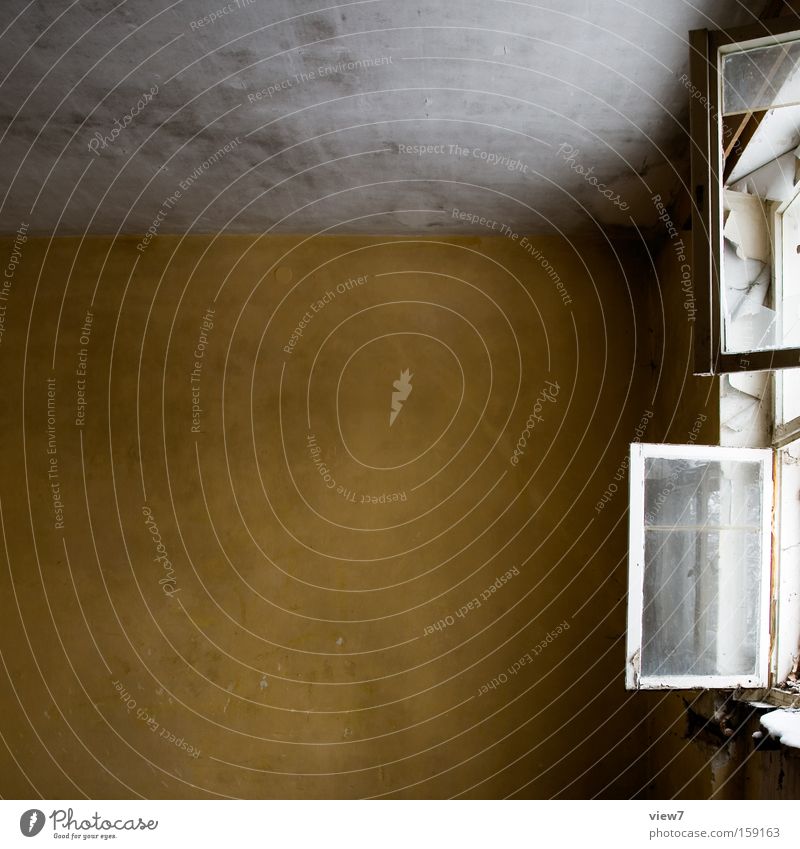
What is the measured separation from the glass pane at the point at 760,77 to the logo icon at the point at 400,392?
1.67 metres

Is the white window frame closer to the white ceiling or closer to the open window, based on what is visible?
the open window

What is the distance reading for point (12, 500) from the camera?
10.7 feet

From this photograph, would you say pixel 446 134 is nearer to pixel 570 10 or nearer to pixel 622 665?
pixel 570 10

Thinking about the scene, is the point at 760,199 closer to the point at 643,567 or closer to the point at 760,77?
the point at 760,77

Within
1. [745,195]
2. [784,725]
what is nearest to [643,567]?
[784,725]

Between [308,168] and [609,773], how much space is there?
2.51 meters

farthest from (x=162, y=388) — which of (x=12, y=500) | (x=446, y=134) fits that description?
(x=446, y=134)

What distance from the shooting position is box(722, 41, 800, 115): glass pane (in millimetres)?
1669
